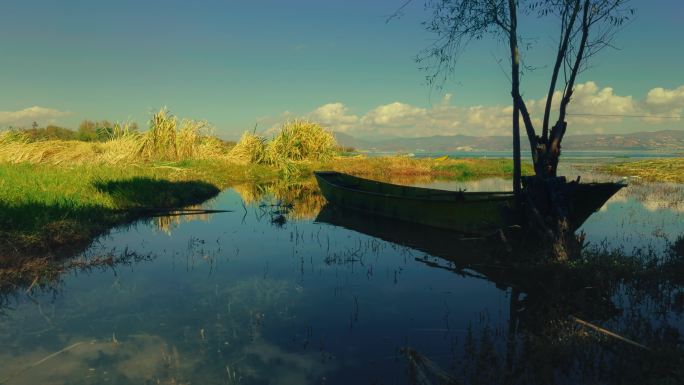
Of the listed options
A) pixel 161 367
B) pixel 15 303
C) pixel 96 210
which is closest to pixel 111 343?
pixel 161 367

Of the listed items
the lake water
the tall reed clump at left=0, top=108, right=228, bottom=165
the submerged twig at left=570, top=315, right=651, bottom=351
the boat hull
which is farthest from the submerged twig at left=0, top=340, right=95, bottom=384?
the tall reed clump at left=0, top=108, right=228, bottom=165

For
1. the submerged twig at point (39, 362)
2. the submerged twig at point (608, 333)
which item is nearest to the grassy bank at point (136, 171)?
the submerged twig at point (39, 362)

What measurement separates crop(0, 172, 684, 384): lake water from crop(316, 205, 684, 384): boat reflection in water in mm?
27

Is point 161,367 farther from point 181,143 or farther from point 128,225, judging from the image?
point 181,143

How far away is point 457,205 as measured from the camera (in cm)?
1219

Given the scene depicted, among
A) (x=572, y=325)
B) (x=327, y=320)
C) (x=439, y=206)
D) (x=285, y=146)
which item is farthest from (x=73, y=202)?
(x=285, y=146)

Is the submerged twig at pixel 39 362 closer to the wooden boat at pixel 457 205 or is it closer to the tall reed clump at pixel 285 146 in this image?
the wooden boat at pixel 457 205

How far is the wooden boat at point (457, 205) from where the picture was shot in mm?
9844

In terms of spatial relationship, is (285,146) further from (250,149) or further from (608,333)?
(608,333)

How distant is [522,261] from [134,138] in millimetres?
30569

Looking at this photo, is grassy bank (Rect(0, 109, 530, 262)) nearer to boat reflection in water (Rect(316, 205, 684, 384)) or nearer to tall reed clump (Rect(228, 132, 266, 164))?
tall reed clump (Rect(228, 132, 266, 164))

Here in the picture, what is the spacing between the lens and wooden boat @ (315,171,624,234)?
9844mm

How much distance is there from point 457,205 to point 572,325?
6.46 meters

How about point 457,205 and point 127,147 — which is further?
point 127,147
